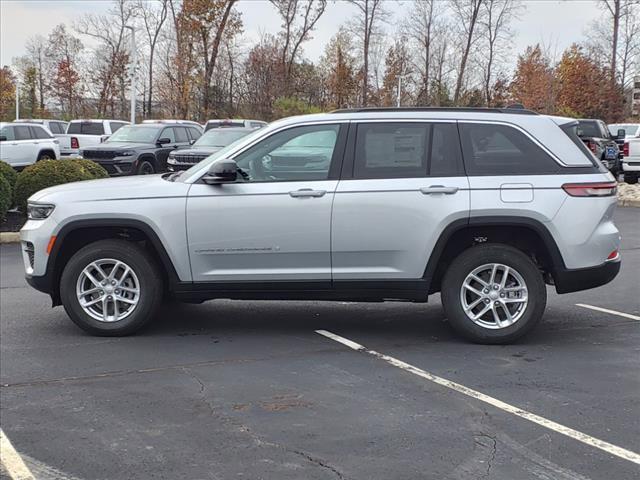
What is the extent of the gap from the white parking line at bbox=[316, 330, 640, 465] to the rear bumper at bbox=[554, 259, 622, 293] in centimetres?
147

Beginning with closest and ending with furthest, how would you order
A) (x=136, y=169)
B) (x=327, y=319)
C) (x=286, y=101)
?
(x=327, y=319), (x=136, y=169), (x=286, y=101)

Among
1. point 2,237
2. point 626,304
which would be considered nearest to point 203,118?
point 2,237

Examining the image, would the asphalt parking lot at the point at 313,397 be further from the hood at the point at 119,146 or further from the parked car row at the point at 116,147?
the hood at the point at 119,146

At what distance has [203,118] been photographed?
1932 inches

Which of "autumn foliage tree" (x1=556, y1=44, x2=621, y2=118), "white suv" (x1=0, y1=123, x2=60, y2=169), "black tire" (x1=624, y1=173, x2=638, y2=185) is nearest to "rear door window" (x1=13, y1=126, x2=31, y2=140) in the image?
"white suv" (x1=0, y1=123, x2=60, y2=169)

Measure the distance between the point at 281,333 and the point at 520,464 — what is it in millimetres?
3091

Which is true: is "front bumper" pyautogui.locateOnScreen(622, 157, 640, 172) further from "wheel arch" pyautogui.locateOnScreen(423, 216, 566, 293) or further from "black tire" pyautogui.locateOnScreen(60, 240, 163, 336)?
"black tire" pyautogui.locateOnScreen(60, 240, 163, 336)

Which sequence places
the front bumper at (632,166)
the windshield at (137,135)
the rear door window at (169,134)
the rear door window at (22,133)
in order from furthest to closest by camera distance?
the front bumper at (632,166)
the rear door window at (22,133)
the rear door window at (169,134)
the windshield at (137,135)

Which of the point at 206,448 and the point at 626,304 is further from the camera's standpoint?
the point at 626,304

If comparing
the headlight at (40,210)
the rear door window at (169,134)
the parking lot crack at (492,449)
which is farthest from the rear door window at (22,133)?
the parking lot crack at (492,449)

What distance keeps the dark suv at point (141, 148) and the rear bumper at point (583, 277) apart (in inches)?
588

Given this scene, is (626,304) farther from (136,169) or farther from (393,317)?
(136,169)

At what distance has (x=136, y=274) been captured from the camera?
6445 millimetres

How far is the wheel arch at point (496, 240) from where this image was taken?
611cm
